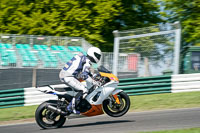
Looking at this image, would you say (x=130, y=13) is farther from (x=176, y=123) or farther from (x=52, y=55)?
(x=176, y=123)

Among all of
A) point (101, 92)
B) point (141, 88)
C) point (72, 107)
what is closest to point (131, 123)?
point (101, 92)

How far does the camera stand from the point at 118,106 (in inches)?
331

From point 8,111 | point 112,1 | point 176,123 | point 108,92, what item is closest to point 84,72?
point 108,92

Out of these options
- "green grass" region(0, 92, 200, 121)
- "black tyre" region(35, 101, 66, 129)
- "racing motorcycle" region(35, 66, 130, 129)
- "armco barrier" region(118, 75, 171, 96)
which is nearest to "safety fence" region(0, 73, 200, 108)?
"armco barrier" region(118, 75, 171, 96)

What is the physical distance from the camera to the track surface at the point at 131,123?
7.74 metres

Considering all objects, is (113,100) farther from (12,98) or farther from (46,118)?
(12,98)

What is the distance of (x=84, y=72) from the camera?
26.8 ft

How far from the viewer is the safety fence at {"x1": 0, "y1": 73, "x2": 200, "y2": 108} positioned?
1279cm

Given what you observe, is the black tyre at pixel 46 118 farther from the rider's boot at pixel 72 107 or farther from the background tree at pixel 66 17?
the background tree at pixel 66 17

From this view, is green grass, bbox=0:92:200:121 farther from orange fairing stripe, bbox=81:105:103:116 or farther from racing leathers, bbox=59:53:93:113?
racing leathers, bbox=59:53:93:113

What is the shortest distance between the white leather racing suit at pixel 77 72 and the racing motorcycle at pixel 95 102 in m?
0.19

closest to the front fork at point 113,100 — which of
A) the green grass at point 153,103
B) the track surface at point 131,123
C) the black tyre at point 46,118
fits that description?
the track surface at point 131,123

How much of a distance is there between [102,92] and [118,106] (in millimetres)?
486

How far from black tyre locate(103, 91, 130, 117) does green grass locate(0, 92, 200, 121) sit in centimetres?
246
